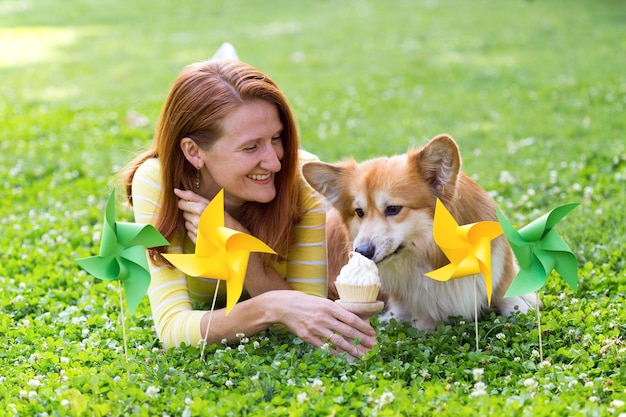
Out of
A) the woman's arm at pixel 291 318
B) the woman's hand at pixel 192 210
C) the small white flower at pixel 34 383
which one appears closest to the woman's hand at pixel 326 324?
the woman's arm at pixel 291 318

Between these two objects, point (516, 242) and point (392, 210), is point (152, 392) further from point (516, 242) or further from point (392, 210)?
point (516, 242)

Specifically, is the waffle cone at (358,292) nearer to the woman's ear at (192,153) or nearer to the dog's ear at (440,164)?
the dog's ear at (440,164)

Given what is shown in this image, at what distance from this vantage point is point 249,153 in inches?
155

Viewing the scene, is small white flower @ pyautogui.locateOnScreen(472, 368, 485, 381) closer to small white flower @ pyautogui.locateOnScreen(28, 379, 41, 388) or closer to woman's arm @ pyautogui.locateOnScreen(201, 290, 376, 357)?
woman's arm @ pyautogui.locateOnScreen(201, 290, 376, 357)

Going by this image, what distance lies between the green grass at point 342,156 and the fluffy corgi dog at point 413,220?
195 mm

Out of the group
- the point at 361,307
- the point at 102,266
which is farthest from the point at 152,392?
the point at 361,307

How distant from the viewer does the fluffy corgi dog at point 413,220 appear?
399 cm

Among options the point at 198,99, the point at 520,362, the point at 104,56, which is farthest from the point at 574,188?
the point at 104,56

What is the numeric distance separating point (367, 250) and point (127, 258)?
119 cm

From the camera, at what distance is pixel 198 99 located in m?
3.89

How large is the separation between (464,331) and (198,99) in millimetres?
1855

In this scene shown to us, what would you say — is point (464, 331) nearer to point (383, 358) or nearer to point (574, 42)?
point (383, 358)

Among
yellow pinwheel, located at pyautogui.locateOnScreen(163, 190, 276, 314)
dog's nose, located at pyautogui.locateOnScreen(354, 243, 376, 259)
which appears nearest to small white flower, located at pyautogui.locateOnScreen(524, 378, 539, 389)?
dog's nose, located at pyautogui.locateOnScreen(354, 243, 376, 259)

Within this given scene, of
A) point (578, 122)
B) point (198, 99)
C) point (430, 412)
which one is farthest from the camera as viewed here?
point (578, 122)
